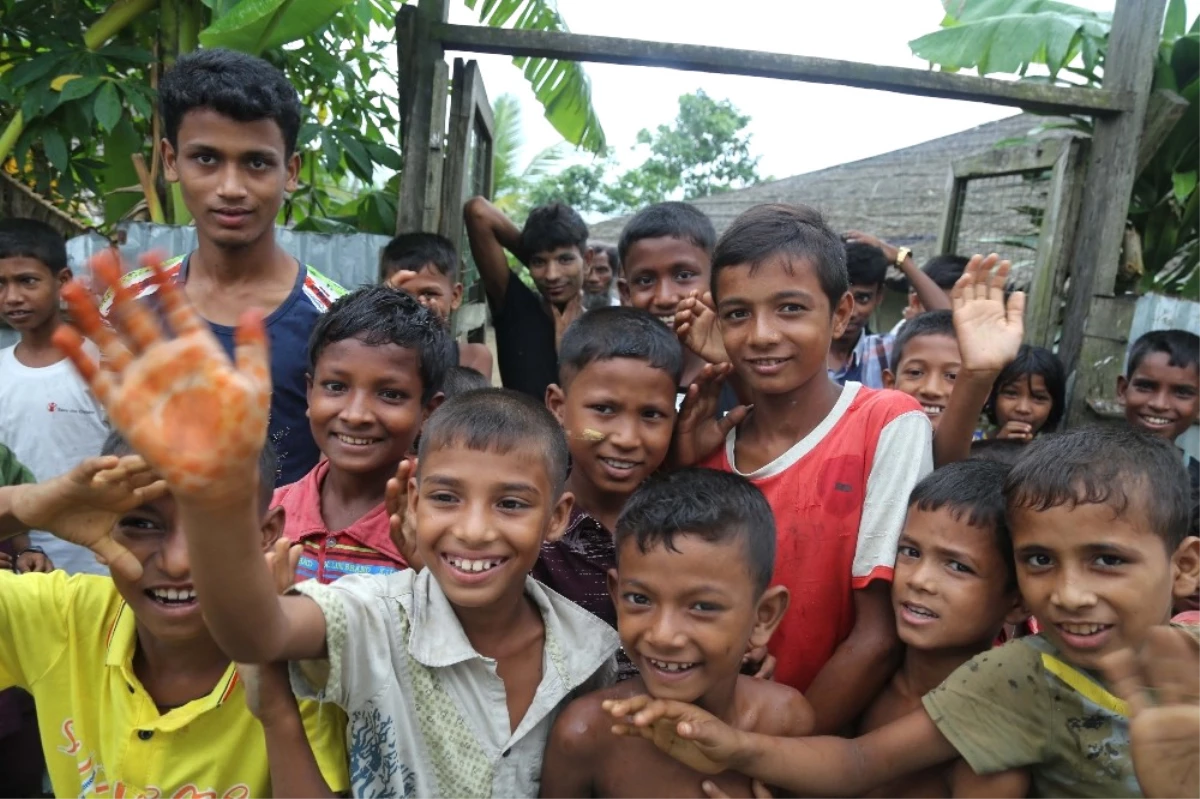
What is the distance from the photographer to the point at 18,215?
4414 millimetres

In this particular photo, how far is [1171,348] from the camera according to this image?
3.65 m

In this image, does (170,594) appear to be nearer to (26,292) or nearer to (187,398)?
(187,398)

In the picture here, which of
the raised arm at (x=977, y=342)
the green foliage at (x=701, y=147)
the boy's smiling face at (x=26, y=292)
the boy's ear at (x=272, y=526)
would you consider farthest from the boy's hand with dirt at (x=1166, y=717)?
the green foliage at (x=701, y=147)

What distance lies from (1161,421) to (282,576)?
3.52 meters

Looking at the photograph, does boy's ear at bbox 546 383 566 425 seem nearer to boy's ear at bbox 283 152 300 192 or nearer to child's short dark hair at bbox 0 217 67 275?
boy's ear at bbox 283 152 300 192

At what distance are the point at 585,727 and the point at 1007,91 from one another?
3.28 meters

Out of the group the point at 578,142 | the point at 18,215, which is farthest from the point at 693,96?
the point at 18,215

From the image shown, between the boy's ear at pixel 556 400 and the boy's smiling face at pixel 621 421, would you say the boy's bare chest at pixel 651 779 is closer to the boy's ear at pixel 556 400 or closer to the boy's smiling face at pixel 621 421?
the boy's smiling face at pixel 621 421

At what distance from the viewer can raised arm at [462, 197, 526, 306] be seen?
12.8ft

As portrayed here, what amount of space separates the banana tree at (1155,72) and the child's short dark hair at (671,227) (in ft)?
8.67

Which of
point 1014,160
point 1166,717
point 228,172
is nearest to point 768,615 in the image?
point 1166,717

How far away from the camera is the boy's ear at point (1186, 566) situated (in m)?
1.85

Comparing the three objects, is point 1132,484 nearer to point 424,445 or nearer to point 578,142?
point 424,445

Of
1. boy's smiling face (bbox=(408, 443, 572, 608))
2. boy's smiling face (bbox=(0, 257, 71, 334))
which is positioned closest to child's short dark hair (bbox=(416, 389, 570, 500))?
boy's smiling face (bbox=(408, 443, 572, 608))
